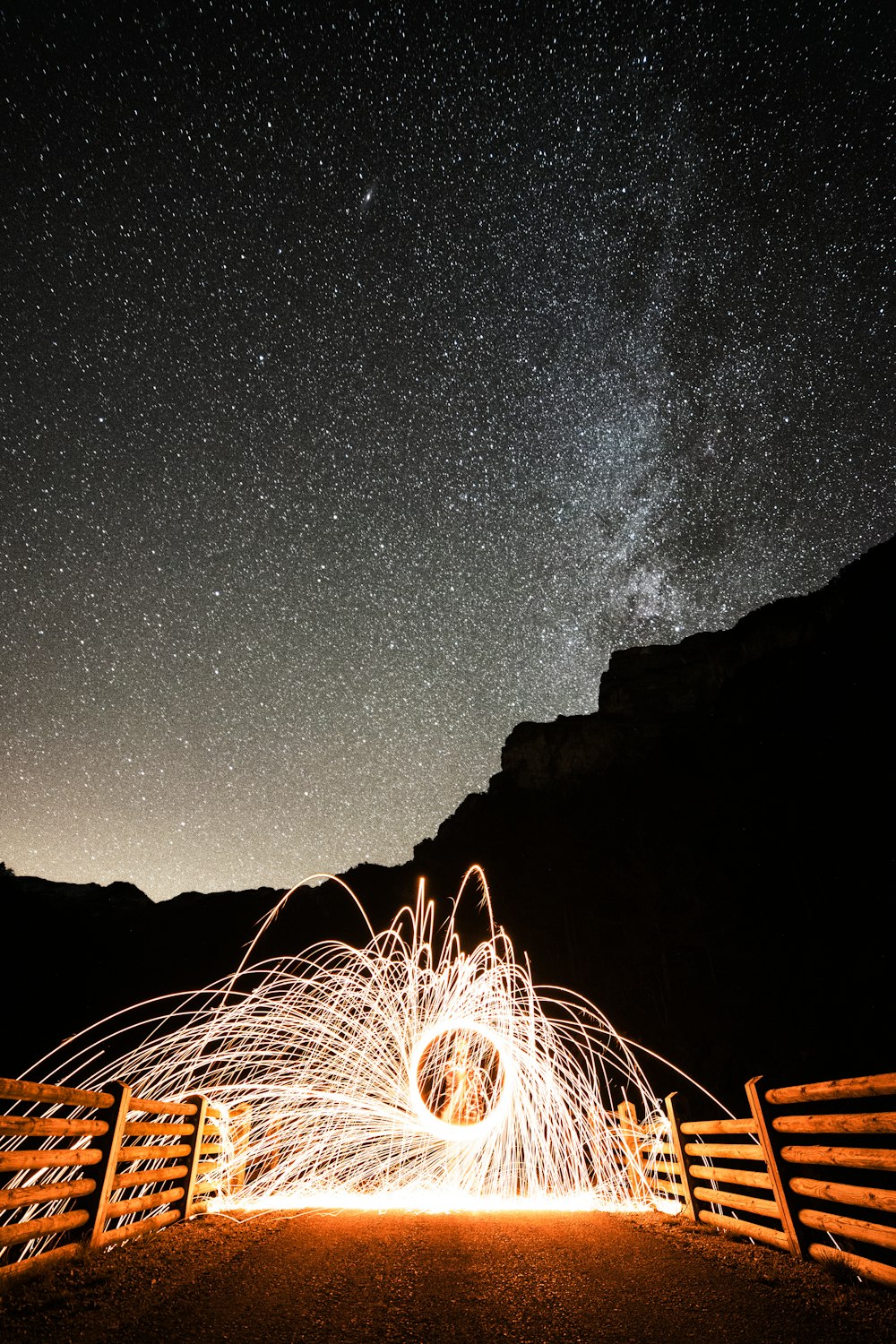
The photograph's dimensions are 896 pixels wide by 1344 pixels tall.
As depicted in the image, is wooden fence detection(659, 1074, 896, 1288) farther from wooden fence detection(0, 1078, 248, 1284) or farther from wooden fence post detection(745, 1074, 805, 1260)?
wooden fence detection(0, 1078, 248, 1284)

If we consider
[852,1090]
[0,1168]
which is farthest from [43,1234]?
[852,1090]

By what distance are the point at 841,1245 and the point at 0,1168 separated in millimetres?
5470

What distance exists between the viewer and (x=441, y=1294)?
136 inches

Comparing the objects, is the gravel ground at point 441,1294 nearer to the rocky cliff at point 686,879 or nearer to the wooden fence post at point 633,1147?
the wooden fence post at point 633,1147

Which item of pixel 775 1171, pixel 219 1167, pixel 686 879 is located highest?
pixel 686 879

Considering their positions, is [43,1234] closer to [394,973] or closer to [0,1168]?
[0,1168]

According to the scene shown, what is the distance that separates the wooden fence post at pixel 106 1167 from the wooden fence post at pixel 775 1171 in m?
4.15

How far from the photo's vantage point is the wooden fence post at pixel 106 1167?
4055 millimetres

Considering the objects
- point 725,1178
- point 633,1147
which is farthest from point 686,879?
point 725,1178

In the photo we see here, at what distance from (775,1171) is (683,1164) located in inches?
78.4

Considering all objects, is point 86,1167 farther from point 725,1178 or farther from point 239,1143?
point 725,1178

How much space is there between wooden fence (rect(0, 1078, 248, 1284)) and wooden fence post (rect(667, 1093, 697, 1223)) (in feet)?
14.3

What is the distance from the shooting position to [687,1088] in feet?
90.2

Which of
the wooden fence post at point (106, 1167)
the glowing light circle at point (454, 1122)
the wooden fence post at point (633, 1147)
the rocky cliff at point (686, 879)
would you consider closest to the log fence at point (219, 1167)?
the wooden fence post at point (106, 1167)
